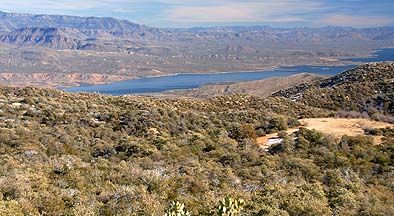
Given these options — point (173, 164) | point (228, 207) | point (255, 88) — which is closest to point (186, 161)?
point (173, 164)

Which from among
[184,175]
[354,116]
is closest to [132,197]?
[184,175]

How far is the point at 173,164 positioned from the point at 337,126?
525 inches

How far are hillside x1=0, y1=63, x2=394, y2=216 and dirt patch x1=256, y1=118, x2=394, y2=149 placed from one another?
0.62m

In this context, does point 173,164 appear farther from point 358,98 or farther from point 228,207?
point 358,98

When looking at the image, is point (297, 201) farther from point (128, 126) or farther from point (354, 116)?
point (354, 116)

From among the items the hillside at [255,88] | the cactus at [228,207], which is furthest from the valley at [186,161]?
the hillside at [255,88]

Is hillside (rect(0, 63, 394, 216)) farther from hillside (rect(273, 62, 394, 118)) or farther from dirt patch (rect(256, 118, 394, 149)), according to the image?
hillside (rect(273, 62, 394, 118))

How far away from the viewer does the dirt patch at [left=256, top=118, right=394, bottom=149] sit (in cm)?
2308

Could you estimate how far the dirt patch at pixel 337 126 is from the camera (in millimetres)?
23084

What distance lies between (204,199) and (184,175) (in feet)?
8.33

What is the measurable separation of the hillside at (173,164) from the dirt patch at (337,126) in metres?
0.62

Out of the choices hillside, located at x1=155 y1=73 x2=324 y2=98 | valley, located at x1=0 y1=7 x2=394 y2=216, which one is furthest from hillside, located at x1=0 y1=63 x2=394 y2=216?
hillside, located at x1=155 y1=73 x2=324 y2=98

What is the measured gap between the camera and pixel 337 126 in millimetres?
26359

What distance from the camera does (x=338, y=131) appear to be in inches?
970
